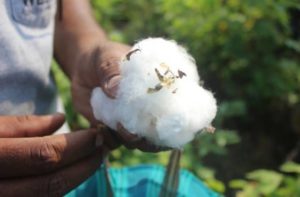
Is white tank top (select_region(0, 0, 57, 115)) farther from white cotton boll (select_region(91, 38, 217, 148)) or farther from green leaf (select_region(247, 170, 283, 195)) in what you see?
green leaf (select_region(247, 170, 283, 195))

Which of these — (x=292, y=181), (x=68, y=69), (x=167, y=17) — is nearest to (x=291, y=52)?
(x=167, y=17)

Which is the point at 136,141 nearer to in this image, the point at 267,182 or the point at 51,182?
the point at 51,182

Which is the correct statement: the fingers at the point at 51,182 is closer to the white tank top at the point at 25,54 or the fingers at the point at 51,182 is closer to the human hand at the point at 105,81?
the human hand at the point at 105,81

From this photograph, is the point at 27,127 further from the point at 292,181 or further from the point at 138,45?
the point at 292,181

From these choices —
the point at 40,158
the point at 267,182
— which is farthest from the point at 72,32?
the point at 267,182

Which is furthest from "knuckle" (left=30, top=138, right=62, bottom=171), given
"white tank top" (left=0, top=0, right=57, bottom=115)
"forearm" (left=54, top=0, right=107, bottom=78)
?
"forearm" (left=54, top=0, right=107, bottom=78)

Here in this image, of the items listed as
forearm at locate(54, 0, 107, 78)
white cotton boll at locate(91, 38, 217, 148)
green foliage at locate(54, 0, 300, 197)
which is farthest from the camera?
green foliage at locate(54, 0, 300, 197)
